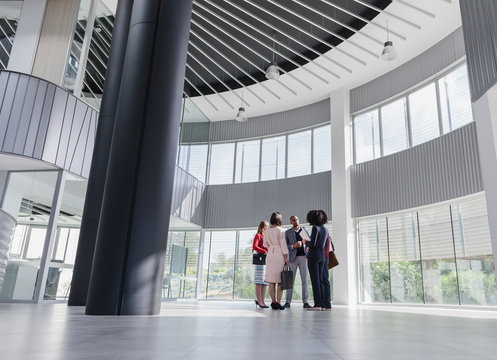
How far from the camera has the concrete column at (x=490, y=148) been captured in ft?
20.6

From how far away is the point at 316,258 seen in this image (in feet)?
21.7

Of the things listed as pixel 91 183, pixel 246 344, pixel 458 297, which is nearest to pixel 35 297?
pixel 91 183

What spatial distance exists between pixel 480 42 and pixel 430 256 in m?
6.66

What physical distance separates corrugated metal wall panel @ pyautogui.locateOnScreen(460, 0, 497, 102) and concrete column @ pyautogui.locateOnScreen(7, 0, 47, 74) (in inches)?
368

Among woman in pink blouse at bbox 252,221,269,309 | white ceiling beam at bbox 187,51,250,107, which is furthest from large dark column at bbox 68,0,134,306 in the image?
white ceiling beam at bbox 187,51,250,107

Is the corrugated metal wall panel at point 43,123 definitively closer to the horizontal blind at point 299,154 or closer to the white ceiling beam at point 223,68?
the white ceiling beam at point 223,68

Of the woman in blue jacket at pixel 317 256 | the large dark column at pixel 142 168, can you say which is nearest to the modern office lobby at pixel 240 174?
the large dark column at pixel 142 168

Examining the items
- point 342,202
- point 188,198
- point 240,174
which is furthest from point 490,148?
point 240,174

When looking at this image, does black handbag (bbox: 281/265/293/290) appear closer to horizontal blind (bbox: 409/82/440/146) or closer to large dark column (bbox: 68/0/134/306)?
large dark column (bbox: 68/0/134/306)

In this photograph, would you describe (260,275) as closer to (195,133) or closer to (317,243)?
(317,243)

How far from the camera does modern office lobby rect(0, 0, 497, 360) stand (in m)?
3.40

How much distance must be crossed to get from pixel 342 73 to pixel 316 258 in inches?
361

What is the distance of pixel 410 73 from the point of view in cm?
1288

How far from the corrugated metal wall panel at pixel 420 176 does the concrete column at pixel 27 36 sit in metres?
10.6
